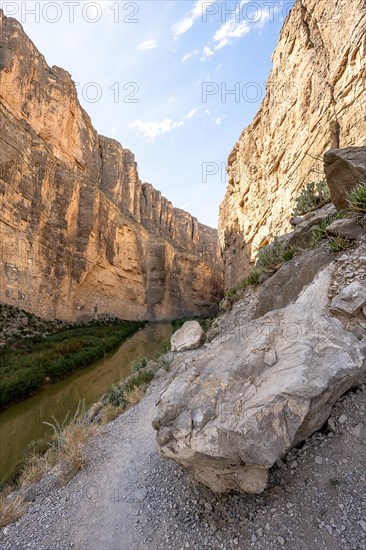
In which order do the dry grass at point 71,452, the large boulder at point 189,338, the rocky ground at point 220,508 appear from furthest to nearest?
the large boulder at point 189,338, the dry grass at point 71,452, the rocky ground at point 220,508

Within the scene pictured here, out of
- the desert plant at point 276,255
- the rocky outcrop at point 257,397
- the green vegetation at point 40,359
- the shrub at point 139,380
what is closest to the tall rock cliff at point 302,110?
the desert plant at point 276,255

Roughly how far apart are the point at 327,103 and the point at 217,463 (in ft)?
48.9

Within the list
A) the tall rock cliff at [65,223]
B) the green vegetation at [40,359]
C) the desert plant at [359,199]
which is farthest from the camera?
the tall rock cliff at [65,223]

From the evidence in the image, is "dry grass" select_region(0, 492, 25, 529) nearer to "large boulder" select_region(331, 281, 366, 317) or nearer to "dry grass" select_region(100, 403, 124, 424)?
"dry grass" select_region(100, 403, 124, 424)

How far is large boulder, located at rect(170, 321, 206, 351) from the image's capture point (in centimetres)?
805

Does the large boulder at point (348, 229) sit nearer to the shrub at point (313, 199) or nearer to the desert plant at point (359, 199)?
the desert plant at point (359, 199)

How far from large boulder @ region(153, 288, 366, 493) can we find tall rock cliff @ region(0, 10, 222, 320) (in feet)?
72.5

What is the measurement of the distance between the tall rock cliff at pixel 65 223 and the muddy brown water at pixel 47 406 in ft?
37.0

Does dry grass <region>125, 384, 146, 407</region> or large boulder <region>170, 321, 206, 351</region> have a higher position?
large boulder <region>170, 321, 206, 351</region>

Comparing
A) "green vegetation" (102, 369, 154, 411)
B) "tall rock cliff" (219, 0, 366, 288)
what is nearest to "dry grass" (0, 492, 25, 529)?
"green vegetation" (102, 369, 154, 411)

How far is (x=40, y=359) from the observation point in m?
13.8

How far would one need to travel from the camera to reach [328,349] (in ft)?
7.89

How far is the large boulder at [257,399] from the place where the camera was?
204 cm

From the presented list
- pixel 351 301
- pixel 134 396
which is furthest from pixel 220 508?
pixel 134 396
